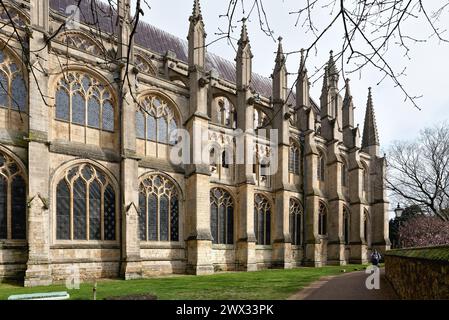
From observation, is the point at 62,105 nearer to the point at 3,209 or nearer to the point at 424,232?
the point at 3,209

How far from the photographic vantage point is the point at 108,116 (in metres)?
18.1

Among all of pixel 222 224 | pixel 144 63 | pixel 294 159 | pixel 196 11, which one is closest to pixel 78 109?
pixel 196 11

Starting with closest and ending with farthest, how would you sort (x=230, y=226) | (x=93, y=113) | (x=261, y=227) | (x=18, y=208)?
1. (x=18, y=208)
2. (x=93, y=113)
3. (x=230, y=226)
4. (x=261, y=227)

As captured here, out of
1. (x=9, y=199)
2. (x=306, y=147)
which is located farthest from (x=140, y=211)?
(x=306, y=147)

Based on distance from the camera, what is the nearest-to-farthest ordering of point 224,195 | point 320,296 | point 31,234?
1. point 320,296
2. point 31,234
3. point 224,195

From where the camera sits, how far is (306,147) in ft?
91.7

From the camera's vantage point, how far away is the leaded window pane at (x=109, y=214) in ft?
56.0

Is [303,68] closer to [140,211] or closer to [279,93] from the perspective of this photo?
[140,211]

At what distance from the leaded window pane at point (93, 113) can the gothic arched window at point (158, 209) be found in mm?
3565

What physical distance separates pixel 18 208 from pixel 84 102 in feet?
17.9

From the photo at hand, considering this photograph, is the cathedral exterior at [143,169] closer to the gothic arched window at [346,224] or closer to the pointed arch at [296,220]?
the pointed arch at [296,220]

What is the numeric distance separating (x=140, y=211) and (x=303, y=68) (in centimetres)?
1549

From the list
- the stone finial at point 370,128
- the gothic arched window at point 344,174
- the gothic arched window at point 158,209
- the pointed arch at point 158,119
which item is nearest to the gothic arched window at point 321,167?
the gothic arched window at point 344,174

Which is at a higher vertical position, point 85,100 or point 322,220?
point 85,100
